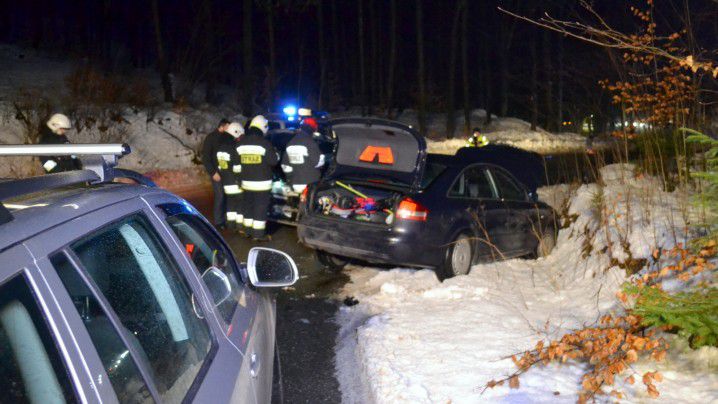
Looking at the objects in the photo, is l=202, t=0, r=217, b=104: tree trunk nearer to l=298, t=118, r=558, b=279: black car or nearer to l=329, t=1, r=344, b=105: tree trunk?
l=329, t=1, r=344, b=105: tree trunk

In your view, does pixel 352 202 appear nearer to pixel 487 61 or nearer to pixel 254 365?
pixel 254 365

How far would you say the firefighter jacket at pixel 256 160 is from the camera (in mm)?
9898

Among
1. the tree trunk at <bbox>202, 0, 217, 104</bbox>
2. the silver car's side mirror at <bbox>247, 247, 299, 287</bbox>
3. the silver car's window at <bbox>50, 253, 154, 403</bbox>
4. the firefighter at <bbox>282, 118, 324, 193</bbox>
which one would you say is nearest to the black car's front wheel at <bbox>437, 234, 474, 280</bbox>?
the firefighter at <bbox>282, 118, 324, 193</bbox>

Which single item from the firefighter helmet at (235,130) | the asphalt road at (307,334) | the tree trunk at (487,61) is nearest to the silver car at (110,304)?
the asphalt road at (307,334)

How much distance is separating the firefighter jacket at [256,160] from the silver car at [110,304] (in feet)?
22.1

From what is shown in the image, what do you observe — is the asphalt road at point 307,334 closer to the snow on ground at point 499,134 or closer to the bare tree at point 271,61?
the snow on ground at point 499,134

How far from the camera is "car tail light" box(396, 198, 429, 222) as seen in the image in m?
7.57

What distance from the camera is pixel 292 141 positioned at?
10.5m

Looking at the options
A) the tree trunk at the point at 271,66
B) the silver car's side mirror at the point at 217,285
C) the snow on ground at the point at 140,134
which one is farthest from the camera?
the tree trunk at the point at 271,66

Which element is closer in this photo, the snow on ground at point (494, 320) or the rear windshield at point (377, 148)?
the snow on ground at point (494, 320)

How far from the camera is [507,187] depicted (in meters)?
8.99

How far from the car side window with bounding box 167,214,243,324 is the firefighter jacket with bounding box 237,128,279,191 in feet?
21.2

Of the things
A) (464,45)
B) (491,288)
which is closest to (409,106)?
(464,45)

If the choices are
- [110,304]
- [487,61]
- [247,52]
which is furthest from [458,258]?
[487,61]
